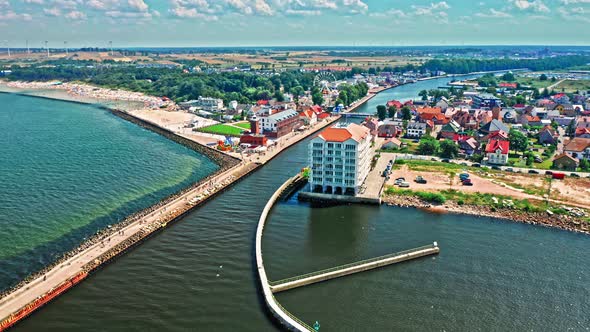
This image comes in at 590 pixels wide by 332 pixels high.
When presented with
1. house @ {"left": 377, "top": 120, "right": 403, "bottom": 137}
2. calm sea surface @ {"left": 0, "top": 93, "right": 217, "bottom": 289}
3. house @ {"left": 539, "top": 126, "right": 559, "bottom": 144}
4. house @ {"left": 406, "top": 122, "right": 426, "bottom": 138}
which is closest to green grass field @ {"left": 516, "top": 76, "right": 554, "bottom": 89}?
house @ {"left": 539, "top": 126, "right": 559, "bottom": 144}

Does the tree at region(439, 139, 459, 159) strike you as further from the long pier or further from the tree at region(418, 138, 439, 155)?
the long pier

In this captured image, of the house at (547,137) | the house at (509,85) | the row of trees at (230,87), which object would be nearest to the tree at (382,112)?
the row of trees at (230,87)

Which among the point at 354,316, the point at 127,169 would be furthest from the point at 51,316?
the point at 127,169

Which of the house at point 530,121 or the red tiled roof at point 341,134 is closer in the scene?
the red tiled roof at point 341,134

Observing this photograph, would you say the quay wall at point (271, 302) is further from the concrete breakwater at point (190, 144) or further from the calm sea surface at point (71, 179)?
the concrete breakwater at point (190, 144)

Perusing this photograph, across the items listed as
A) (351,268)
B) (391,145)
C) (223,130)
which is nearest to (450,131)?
(391,145)
